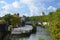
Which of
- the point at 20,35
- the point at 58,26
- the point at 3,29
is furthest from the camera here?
the point at 20,35

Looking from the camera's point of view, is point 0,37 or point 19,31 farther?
point 19,31

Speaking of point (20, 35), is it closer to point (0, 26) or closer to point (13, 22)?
point (13, 22)

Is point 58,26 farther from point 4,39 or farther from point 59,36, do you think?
point 4,39

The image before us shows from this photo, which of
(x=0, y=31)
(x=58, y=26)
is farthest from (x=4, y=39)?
(x=58, y=26)

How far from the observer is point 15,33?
4694 cm

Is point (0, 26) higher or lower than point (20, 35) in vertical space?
higher

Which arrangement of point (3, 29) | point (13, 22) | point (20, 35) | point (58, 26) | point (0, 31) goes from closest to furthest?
point (58, 26) → point (0, 31) → point (3, 29) → point (20, 35) → point (13, 22)

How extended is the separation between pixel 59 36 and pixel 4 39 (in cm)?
762

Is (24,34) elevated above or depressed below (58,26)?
below

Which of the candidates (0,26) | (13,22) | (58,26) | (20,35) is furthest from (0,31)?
(13,22)

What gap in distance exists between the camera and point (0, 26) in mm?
26547

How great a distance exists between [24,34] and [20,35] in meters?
1.40

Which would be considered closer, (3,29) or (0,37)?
(0,37)

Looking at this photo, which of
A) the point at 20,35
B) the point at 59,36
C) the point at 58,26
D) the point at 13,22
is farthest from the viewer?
the point at 13,22
